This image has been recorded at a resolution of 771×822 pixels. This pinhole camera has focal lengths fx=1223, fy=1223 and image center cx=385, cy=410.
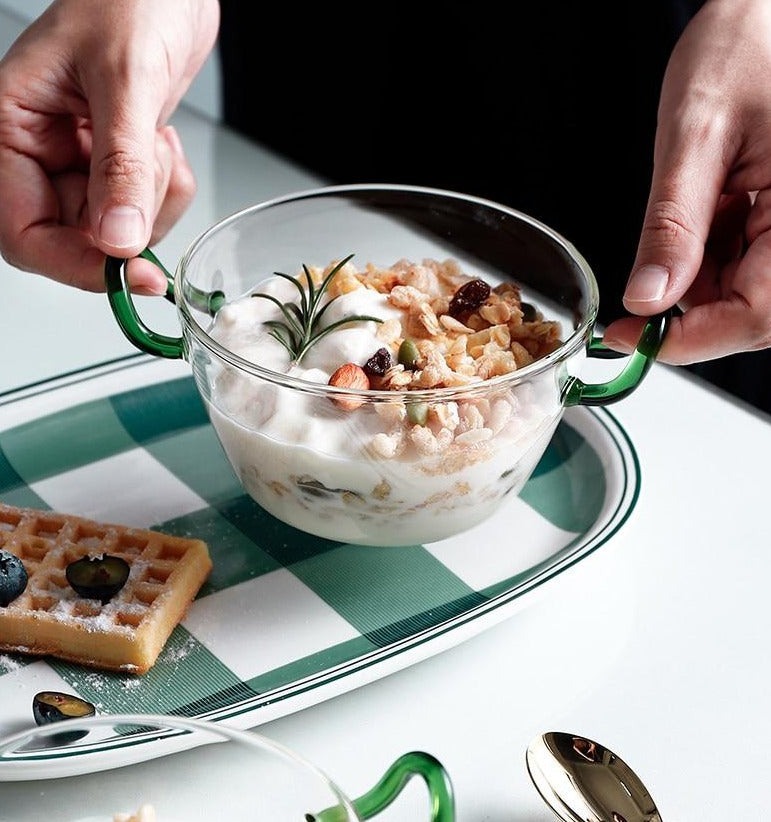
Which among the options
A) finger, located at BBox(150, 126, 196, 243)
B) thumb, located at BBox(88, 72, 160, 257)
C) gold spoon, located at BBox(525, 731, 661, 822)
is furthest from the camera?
finger, located at BBox(150, 126, 196, 243)

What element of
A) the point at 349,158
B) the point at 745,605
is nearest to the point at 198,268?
the point at 745,605

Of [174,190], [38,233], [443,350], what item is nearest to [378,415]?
[443,350]

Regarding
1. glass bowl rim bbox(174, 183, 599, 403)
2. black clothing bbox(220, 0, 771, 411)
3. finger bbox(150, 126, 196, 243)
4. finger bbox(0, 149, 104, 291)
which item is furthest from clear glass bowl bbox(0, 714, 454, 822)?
black clothing bbox(220, 0, 771, 411)

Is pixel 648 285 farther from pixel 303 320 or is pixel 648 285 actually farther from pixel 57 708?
pixel 57 708

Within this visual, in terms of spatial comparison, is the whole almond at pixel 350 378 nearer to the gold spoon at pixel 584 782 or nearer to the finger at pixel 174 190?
the gold spoon at pixel 584 782

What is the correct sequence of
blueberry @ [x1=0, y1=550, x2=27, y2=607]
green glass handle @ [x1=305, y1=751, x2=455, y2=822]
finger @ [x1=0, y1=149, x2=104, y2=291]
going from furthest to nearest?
finger @ [x1=0, y1=149, x2=104, y2=291] → blueberry @ [x1=0, y1=550, x2=27, y2=607] → green glass handle @ [x1=305, y1=751, x2=455, y2=822]

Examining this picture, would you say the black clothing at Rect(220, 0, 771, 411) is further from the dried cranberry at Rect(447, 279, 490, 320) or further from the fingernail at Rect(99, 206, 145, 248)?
the fingernail at Rect(99, 206, 145, 248)
